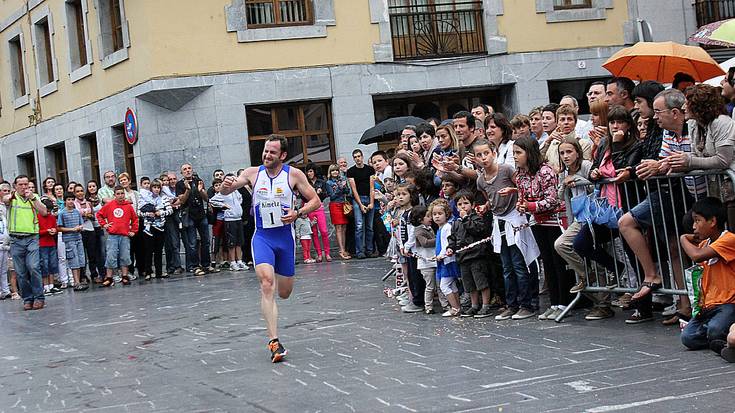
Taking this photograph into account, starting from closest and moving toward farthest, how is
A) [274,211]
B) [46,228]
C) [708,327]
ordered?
[708,327], [274,211], [46,228]

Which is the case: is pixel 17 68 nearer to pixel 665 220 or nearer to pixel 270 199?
pixel 270 199

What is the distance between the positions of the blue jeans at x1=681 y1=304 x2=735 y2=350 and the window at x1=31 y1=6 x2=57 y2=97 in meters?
24.6

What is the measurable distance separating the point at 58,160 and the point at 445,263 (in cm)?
2167

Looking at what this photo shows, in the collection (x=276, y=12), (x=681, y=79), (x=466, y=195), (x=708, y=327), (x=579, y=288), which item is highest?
(x=276, y=12)

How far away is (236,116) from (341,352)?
597 inches

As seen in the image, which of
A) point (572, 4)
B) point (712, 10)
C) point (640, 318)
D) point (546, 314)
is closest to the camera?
point (640, 318)

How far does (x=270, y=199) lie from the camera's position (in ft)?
33.7

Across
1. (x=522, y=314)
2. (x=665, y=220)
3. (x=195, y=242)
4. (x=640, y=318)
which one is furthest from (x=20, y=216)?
(x=665, y=220)

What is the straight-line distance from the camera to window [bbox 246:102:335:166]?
24.6 m

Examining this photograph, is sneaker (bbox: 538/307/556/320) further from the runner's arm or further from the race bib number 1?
the runner's arm

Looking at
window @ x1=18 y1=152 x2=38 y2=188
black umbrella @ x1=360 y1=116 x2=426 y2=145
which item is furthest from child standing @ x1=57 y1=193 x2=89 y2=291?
window @ x1=18 y1=152 x2=38 y2=188

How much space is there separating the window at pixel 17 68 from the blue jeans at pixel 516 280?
24630mm

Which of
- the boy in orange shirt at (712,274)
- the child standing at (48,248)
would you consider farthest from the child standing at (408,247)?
the child standing at (48,248)

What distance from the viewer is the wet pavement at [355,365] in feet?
23.4
